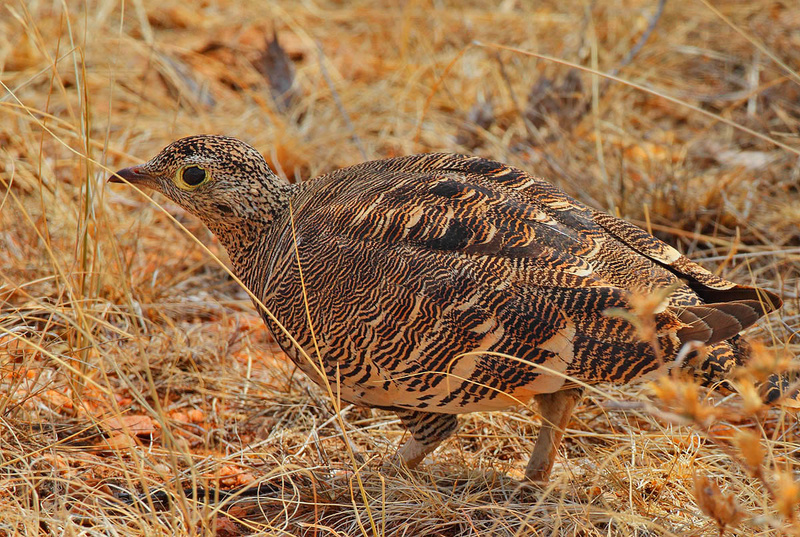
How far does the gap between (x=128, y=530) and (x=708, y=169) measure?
4466 millimetres

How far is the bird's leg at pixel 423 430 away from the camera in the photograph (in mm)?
3035

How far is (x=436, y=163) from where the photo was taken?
323cm

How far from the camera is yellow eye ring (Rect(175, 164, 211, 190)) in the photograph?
324 centimetres

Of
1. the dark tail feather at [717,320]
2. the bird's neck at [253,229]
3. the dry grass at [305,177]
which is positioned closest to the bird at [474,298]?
the dark tail feather at [717,320]

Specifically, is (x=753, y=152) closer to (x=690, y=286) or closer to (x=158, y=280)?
(x=690, y=286)

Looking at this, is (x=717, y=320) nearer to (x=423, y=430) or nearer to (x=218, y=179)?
(x=423, y=430)

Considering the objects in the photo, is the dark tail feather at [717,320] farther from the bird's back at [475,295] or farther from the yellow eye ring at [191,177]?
the yellow eye ring at [191,177]

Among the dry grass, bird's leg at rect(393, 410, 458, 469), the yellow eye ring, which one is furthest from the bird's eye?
bird's leg at rect(393, 410, 458, 469)

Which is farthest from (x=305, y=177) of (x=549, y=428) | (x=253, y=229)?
(x=549, y=428)

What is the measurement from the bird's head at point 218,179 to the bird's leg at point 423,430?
1.01 meters

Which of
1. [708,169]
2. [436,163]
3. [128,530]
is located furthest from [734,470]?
[708,169]

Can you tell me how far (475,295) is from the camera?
8.72 ft

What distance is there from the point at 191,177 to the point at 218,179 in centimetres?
12

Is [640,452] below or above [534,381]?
below
